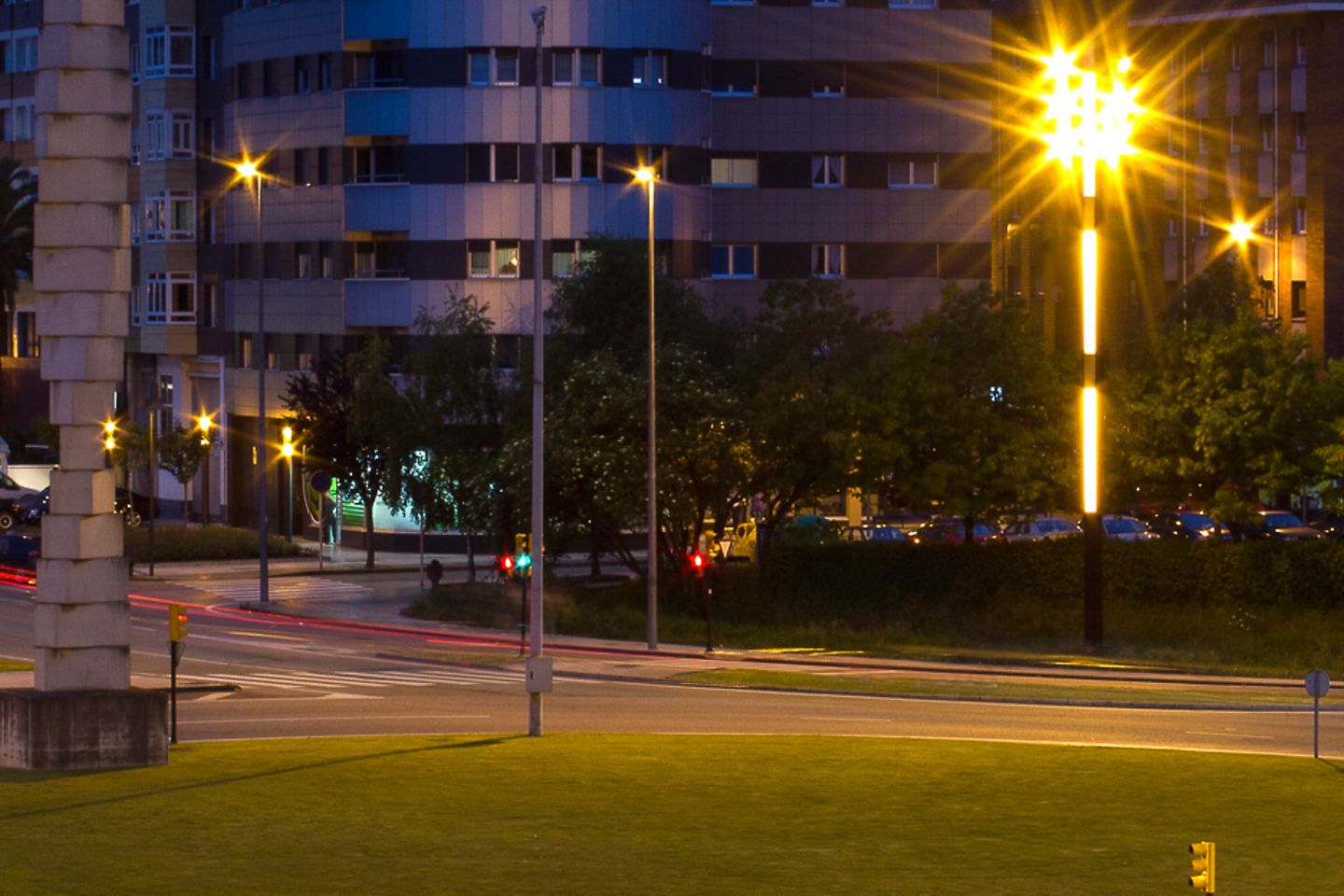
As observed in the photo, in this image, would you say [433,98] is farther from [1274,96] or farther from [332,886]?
[332,886]

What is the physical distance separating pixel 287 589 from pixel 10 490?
83.0 ft

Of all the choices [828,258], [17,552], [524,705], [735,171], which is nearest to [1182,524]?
[828,258]

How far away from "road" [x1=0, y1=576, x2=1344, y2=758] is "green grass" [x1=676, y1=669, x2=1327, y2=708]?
928 mm

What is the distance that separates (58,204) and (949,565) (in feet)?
114

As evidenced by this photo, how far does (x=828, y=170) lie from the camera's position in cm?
7831

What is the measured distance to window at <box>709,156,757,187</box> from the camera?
77875 millimetres

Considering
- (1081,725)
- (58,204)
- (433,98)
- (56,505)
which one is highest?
(433,98)

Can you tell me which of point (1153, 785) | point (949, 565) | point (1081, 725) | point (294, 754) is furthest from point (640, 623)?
point (1153, 785)

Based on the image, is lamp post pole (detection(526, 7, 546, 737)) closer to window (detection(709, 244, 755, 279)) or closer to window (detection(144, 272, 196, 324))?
window (detection(709, 244, 755, 279))

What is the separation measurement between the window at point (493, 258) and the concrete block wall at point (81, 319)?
4836 centimetres

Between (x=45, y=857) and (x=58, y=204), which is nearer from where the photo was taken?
(x=45, y=857)

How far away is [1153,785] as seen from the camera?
23.7 m

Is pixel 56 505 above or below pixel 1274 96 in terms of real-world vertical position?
below

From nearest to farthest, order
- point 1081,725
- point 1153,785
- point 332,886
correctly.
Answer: point 332,886 < point 1153,785 < point 1081,725
